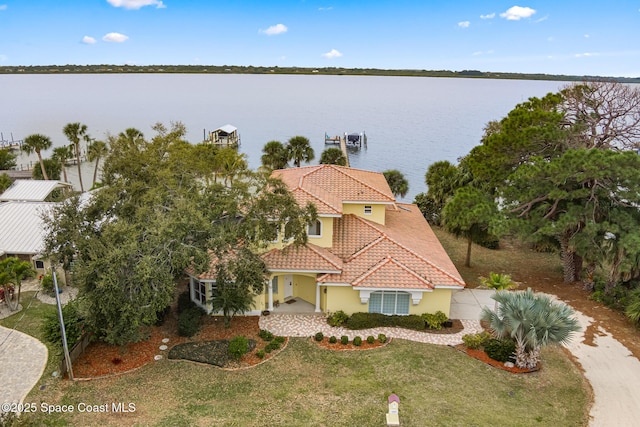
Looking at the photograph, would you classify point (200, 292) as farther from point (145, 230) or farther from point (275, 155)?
point (275, 155)

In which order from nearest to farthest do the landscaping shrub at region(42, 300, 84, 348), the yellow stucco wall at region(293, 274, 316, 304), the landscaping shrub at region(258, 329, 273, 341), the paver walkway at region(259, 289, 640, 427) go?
the paver walkway at region(259, 289, 640, 427)
the landscaping shrub at region(42, 300, 84, 348)
the landscaping shrub at region(258, 329, 273, 341)
the yellow stucco wall at region(293, 274, 316, 304)

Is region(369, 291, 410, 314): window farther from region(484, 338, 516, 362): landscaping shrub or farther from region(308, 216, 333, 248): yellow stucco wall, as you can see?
region(484, 338, 516, 362): landscaping shrub

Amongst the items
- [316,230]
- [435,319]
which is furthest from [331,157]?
[435,319]

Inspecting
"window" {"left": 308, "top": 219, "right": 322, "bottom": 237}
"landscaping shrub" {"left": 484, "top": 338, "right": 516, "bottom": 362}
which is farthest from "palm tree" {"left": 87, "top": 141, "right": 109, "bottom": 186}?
"landscaping shrub" {"left": 484, "top": 338, "right": 516, "bottom": 362}

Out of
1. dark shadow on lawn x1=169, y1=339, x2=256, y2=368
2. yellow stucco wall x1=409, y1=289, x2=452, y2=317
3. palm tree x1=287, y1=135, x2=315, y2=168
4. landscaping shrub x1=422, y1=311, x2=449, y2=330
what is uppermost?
palm tree x1=287, y1=135, x2=315, y2=168

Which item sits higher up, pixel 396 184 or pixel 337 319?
pixel 396 184

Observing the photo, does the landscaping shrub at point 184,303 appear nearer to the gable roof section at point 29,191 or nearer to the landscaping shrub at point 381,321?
the landscaping shrub at point 381,321
